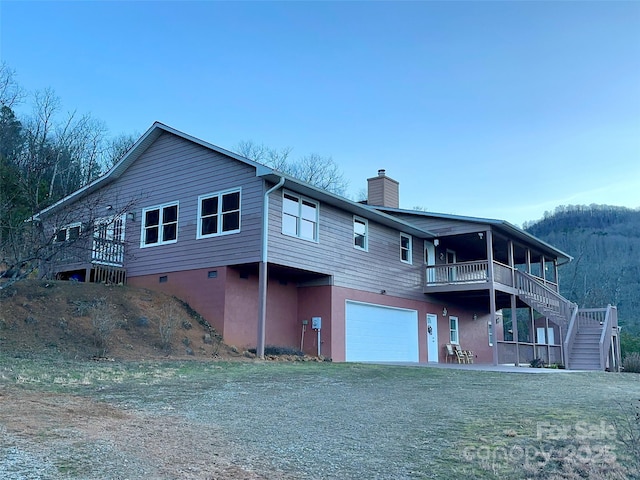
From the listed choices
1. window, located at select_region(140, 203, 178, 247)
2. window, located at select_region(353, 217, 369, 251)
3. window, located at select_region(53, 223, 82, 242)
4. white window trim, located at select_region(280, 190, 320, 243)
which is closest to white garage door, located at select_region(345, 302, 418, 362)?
window, located at select_region(353, 217, 369, 251)

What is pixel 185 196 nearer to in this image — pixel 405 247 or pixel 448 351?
pixel 405 247

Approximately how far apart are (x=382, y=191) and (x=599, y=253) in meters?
39.4

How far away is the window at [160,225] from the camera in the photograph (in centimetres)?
1802

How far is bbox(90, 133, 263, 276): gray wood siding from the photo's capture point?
52.8ft

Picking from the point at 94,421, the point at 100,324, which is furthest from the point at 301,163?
the point at 94,421

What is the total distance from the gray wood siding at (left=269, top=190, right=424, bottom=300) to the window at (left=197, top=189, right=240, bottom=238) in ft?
3.99

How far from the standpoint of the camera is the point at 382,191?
78.1ft

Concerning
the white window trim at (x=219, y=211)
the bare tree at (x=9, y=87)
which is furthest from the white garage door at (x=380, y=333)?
the bare tree at (x=9, y=87)

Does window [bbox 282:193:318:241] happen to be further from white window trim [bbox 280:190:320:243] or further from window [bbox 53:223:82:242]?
window [bbox 53:223:82:242]

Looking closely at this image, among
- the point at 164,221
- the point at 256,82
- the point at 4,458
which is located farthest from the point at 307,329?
the point at 4,458

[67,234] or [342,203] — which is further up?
[342,203]

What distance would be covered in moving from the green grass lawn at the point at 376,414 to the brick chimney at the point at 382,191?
11.9 metres

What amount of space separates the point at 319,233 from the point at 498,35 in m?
7.56

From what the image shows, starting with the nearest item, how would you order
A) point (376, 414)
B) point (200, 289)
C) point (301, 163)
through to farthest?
point (376, 414)
point (200, 289)
point (301, 163)
